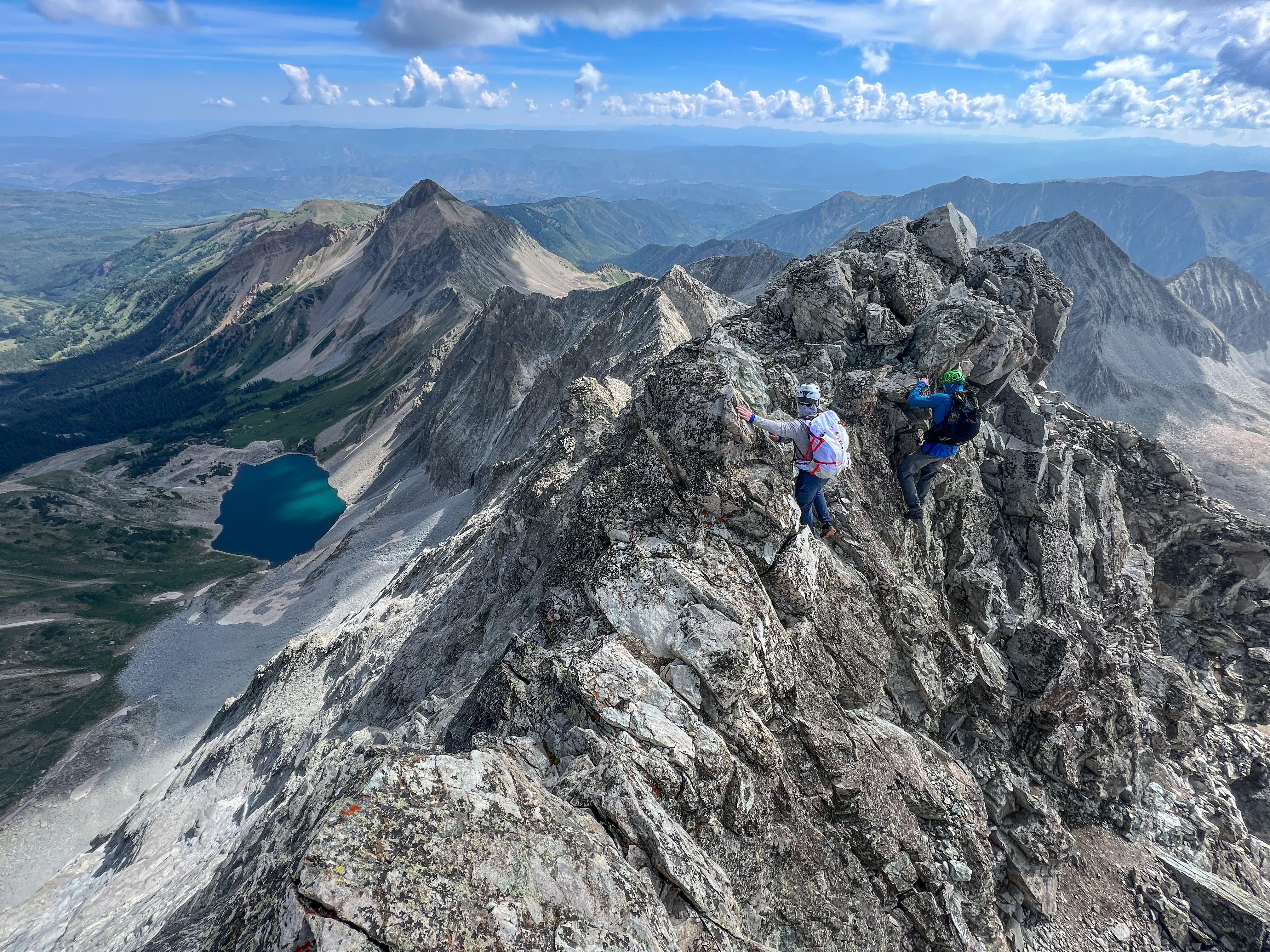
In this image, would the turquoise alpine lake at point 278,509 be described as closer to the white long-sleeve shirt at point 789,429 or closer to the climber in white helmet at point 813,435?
the white long-sleeve shirt at point 789,429

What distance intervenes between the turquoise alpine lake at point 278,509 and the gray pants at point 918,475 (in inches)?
4499

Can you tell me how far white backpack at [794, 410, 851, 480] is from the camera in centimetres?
1478

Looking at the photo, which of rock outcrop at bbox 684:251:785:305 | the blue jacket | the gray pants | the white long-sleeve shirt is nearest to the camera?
the white long-sleeve shirt

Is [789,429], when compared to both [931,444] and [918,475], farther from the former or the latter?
[918,475]

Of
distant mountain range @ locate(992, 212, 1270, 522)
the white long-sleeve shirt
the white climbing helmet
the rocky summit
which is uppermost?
the white climbing helmet

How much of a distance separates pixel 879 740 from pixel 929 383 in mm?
12351

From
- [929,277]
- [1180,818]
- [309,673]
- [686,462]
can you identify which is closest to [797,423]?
[686,462]

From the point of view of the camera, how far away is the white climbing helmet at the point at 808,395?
1467 cm

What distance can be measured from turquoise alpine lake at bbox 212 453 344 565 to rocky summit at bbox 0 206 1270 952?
294ft

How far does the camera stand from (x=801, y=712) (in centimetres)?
1433

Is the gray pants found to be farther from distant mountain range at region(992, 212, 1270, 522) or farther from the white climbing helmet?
distant mountain range at region(992, 212, 1270, 522)

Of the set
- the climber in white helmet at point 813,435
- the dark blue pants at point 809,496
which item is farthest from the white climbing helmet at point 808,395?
the dark blue pants at point 809,496

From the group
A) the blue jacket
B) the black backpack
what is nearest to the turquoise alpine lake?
the blue jacket

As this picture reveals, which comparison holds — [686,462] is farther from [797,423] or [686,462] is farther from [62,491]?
[62,491]
